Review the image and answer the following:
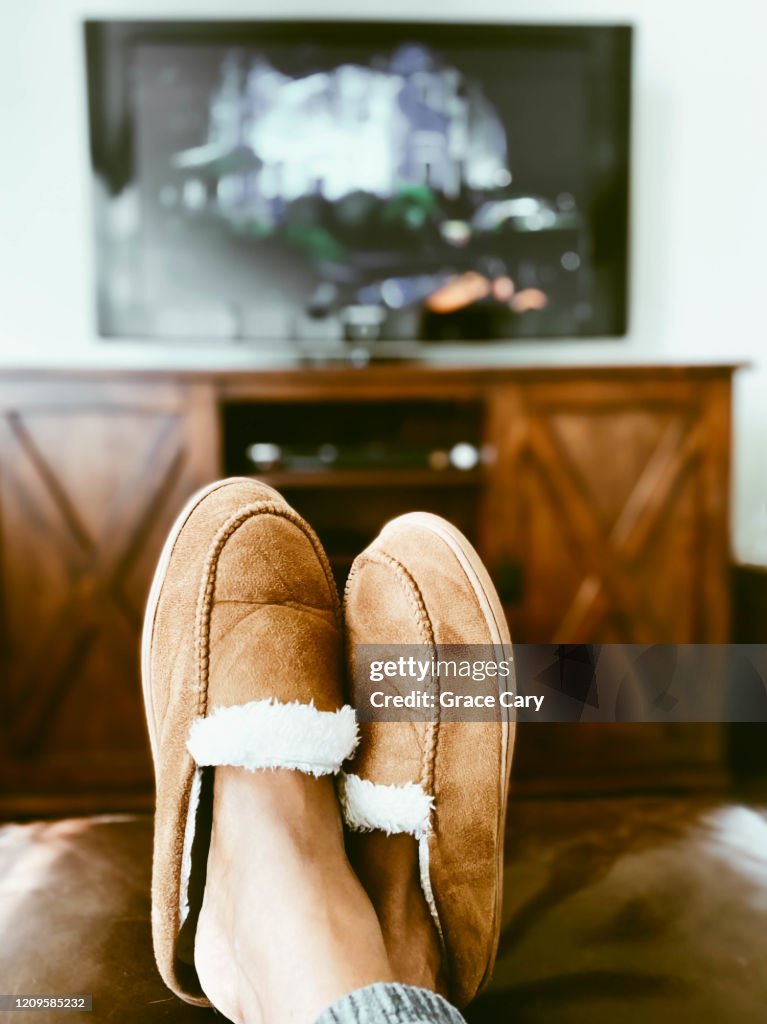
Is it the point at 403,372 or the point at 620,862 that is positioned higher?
the point at 403,372

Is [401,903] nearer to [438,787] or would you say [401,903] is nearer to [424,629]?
[438,787]

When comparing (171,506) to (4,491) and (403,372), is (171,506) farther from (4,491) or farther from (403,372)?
(403,372)

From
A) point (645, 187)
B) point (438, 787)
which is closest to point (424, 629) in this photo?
point (438, 787)

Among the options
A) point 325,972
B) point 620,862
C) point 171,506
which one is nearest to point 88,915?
point 325,972

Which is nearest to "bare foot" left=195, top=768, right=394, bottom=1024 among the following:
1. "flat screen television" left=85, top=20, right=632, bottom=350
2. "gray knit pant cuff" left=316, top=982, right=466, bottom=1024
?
"gray knit pant cuff" left=316, top=982, right=466, bottom=1024

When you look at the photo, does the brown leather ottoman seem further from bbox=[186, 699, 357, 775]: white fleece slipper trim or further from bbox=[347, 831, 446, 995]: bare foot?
bbox=[186, 699, 357, 775]: white fleece slipper trim

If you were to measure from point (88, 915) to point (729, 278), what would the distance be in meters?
1.87

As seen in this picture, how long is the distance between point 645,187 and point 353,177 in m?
0.72

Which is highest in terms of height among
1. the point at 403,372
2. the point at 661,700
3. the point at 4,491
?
the point at 403,372

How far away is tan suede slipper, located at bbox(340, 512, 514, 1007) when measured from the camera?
1.85 feet

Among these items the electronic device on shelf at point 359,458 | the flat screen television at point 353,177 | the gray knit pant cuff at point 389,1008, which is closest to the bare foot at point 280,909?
the gray knit pant cuff at point 389,1008

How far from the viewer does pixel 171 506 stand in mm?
1440

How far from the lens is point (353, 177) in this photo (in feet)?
5.25

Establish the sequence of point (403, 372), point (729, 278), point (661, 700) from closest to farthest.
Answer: point (403, 372)
point (661, 700)
point (729, 278)
